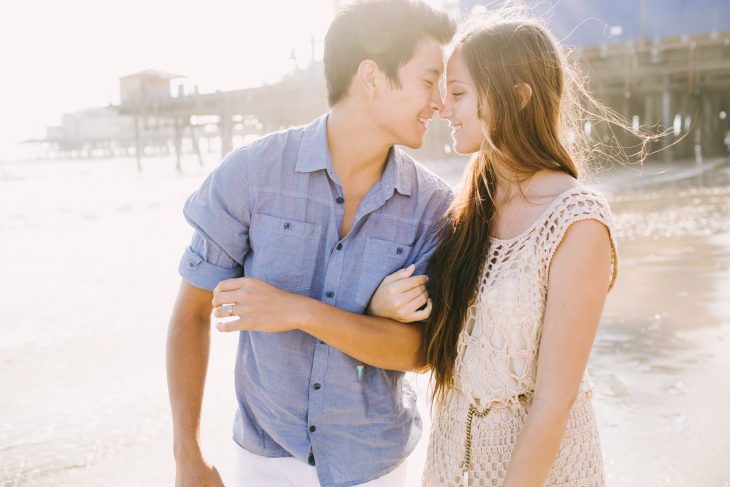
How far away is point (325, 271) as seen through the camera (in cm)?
201

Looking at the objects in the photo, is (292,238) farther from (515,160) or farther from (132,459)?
(132,459)

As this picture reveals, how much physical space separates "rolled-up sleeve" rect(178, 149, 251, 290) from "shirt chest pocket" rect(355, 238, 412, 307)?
1.20 feet

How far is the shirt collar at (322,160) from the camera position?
79.4 inches

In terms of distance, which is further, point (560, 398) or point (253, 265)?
point (253, 265)

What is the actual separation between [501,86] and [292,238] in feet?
2.40

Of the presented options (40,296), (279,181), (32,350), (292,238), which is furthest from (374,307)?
(40,296)

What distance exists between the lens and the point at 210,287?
6.60 ft

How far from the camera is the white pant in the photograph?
76.2 inches

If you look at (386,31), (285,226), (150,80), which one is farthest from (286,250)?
(150,80)

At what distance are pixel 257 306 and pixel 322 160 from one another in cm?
51

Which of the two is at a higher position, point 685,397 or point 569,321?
point 569,321

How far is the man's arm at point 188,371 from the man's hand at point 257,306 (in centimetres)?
29

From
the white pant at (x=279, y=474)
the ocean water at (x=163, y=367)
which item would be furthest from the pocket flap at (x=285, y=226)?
the ocean water at (x=163, y=367)

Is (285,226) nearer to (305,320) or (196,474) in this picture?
(305,320)
